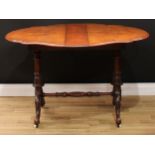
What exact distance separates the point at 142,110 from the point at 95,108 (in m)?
0.45

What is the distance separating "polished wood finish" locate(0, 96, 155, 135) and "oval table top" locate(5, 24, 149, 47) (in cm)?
76

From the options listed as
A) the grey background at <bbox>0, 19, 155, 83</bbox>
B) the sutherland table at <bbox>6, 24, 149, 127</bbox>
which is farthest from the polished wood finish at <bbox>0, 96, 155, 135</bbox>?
the grey background at <bbox>0, 19, 155, 83</bbox>

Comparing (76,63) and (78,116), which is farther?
(76,63)

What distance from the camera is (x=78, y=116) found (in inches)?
95.0

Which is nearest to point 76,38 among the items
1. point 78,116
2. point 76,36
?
point 76,36

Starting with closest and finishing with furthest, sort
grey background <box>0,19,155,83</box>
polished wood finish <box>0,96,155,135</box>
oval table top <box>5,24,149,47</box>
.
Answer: oval table top <box>5,24,149,47</box> → polished wood finish <box>0,96,155,135</box> → grey background <box>0,19,155,83</box>

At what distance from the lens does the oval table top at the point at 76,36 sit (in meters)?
1.80

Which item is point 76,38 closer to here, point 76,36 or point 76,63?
point 76,36

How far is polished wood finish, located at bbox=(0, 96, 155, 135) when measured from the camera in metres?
2.17

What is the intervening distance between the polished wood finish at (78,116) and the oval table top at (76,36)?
0.76 metres

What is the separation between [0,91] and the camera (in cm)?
285

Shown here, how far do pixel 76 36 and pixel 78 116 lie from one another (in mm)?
808

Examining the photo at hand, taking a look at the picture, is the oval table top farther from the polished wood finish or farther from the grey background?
the polished wood finish
